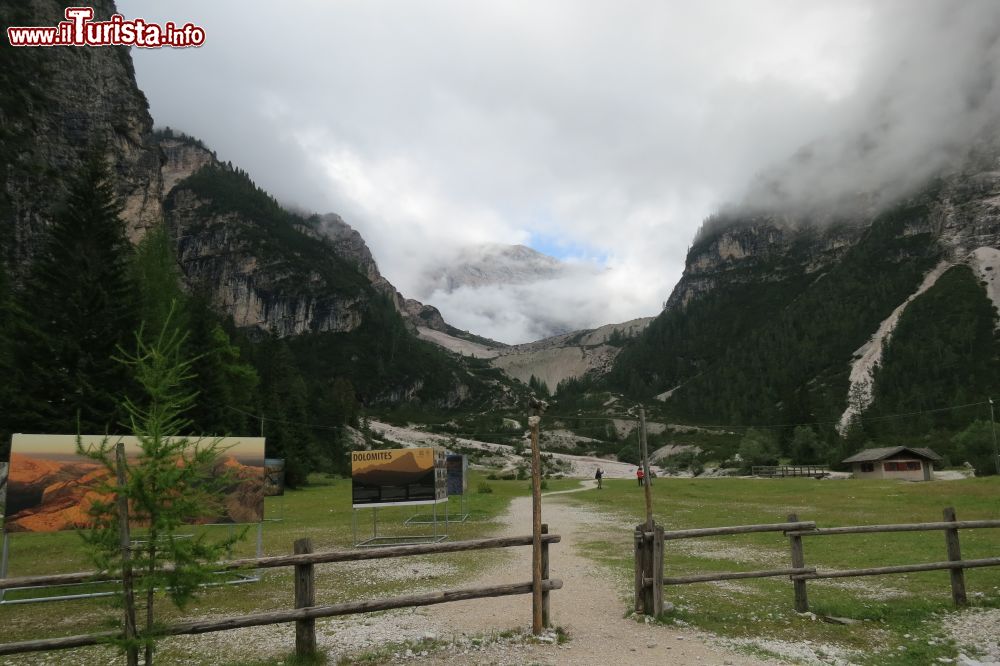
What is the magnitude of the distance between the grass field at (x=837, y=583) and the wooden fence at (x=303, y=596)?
3890mm

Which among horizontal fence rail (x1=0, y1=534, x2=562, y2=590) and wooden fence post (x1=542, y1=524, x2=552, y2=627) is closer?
horizontal fence rail (x1=0, y1=534, x2=562, y2=590)

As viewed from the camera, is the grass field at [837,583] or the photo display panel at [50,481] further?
the photo display panel at [50,481]

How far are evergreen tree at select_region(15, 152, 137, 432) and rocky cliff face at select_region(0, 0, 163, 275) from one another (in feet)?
58.7

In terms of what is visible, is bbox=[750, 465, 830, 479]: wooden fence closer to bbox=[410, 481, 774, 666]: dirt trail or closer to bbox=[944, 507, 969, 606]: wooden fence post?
bbox=[944, 507, 969, 606]: wooden fence post

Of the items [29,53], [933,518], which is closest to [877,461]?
[933,518]

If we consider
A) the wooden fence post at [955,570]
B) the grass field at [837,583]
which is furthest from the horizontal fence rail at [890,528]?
the grass field at [837,583]

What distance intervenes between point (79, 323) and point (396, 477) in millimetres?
21471

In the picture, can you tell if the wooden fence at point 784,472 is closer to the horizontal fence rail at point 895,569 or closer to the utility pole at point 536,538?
the horizontal fence rail at point 895,569

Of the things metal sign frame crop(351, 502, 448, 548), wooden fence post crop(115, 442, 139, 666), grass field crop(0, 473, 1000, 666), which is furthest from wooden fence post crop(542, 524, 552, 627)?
metal sign frame crop(351, 502, 448, 548)

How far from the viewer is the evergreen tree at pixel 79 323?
29.8 metres

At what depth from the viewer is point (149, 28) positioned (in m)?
41.5

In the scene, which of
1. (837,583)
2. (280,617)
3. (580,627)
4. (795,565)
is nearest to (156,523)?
(280,617)

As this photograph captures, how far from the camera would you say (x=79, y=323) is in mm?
32219

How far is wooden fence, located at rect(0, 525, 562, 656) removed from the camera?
8.16m
